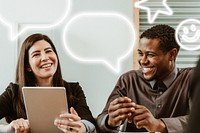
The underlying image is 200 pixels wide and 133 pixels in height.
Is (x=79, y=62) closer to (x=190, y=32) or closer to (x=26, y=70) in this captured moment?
(x=26, y=70)

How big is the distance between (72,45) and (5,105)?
2.55 ft

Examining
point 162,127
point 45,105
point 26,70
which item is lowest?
point 162,127

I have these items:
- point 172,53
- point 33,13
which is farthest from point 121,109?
point 33,13

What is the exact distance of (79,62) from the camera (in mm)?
2465

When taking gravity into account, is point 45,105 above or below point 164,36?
below

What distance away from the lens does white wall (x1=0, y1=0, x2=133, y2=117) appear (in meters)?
2.46

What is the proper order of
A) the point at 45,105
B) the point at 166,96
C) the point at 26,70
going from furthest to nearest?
the point at 26,70 → the point at 166,96 → the point at 45,105

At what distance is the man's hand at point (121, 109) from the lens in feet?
4.29

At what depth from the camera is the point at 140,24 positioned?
8.34 ft

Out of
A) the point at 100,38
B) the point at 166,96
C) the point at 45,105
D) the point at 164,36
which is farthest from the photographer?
the point at 100,38

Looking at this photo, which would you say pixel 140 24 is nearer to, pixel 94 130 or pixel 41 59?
pixel 41 59

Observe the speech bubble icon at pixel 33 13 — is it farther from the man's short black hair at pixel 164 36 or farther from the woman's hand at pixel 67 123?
the woman's hand at pixel 67 123

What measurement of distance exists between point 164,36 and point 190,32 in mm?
825

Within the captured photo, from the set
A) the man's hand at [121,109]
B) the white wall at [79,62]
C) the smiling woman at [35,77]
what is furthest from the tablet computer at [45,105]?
the white wall at [79,62]
